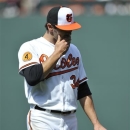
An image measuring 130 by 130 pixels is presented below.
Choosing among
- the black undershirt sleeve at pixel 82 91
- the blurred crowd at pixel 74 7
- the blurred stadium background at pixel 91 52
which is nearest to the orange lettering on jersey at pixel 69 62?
the black undershirt sleeve at pixel 82 91

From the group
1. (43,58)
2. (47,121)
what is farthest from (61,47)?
(47,121)

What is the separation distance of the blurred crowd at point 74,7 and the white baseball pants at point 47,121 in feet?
7.50

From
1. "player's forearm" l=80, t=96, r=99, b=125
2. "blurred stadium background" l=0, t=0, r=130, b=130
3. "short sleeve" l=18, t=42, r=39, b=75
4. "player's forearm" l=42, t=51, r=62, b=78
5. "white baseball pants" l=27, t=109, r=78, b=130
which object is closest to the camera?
"player's forearm" l=42, t=51, r=62, b=78

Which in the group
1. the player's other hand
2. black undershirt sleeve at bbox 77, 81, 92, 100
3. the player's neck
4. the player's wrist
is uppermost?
the player's neck

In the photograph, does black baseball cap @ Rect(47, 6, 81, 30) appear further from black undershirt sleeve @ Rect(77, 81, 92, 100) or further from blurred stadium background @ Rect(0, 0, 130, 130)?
blurred stadium background @ Rect(0, 0, 130, 130)

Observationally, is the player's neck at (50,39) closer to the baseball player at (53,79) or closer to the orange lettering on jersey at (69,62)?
the baseball player at (53,79)

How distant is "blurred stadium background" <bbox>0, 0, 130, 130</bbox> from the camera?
5.38 meters

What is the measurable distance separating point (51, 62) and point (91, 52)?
2.36 metres

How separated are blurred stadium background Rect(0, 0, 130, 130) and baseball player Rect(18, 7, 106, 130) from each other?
1915 mm

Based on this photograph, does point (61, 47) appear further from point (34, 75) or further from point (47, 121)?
point (47, 121)

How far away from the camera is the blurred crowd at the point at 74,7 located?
5.47m

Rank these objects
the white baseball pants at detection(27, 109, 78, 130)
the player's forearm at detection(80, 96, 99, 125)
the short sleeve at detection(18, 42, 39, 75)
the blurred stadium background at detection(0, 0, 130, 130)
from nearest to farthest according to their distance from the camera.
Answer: the short sleeve at detection(18, 42, 39, 75)
the white baseball pants at detection(27, 109, 78, 130)
the player's forearm at detection(80, 96, 99, 125)
the blurred stadium background at detection(0, 0, 130, 130)

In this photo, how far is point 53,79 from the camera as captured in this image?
3.35 metres

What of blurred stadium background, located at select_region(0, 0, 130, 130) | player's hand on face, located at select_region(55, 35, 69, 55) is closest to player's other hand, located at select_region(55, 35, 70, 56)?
player's hand on face, located at select_region(55, 35, 69, 55)
